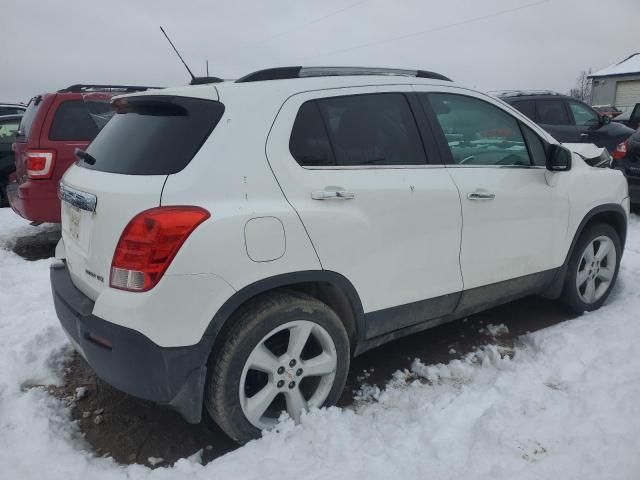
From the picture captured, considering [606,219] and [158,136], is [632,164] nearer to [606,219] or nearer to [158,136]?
[606,219]

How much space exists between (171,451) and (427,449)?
1.29 metres

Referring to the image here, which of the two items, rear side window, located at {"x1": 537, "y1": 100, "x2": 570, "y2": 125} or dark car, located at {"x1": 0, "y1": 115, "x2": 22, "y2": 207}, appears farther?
rear side window, located at {"x1": 537, "y1": 100, "x2": 570, "y2": 125}

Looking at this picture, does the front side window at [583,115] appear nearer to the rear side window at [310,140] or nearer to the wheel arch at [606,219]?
the wheel arch at [606,219]

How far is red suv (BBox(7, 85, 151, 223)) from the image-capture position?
5.57m

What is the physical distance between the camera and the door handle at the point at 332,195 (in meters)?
2.46

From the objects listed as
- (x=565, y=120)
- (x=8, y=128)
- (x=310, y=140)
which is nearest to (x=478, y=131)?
(x=310, y=140)

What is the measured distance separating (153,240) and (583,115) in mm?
9576

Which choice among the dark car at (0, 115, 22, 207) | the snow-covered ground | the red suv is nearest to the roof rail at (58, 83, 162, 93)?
the red suv

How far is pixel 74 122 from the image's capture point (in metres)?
5.96

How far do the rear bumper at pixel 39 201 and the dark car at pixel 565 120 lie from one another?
739cm

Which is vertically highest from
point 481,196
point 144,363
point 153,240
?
point 481,196

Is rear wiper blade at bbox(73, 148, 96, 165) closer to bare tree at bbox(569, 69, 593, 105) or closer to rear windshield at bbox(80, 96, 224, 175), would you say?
rear windshield at bbox(80, 96, 224, 175)

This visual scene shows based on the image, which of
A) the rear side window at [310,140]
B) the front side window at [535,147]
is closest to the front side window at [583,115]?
the front side window at [535,147]

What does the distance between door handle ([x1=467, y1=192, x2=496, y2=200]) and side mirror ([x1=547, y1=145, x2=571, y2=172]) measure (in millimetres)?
666
